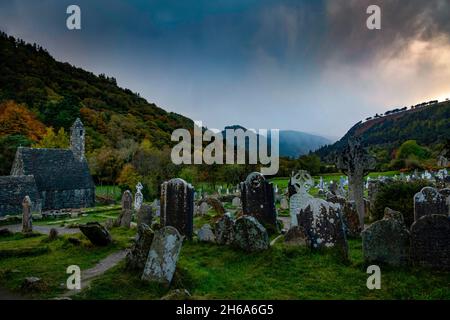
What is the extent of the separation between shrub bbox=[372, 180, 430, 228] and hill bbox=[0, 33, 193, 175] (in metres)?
39.8

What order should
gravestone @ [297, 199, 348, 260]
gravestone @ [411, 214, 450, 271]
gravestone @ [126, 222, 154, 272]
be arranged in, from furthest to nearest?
gravestone @ [297, 199, 348, 260], gravestone @ [126, 222, 154, 272], gravestone @ [411, 214, 450, 271]

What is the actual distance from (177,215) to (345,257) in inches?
248

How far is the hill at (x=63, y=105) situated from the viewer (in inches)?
2282

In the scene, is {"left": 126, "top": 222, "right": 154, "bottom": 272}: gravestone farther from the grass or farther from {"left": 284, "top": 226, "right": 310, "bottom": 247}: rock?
{"left": 284, "top": 226, "right": 310, "bottom": 247}: rock

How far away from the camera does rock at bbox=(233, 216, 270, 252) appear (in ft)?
33.5

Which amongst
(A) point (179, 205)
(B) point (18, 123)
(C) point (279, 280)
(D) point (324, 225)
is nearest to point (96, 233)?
(A) point (179, 205)

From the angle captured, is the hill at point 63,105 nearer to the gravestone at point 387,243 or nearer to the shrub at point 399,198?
the shrub at point 399,198

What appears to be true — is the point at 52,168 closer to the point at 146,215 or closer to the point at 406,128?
the point at 146,215

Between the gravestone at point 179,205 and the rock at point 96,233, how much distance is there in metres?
2.23

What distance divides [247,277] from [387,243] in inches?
139

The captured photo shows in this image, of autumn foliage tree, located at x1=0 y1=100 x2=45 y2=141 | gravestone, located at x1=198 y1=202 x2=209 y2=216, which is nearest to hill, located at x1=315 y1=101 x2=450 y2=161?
autumn foliage tree, located at x1=0 y1=100 x2=45 y2=141

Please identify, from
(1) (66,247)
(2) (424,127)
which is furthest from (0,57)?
(2) (424,127)

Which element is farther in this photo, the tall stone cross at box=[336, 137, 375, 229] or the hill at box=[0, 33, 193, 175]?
the hill at box=[0, 33, 193, 175]

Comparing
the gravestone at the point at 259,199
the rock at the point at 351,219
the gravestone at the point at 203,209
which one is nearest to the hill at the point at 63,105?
the gravestone at the point at 203,209
